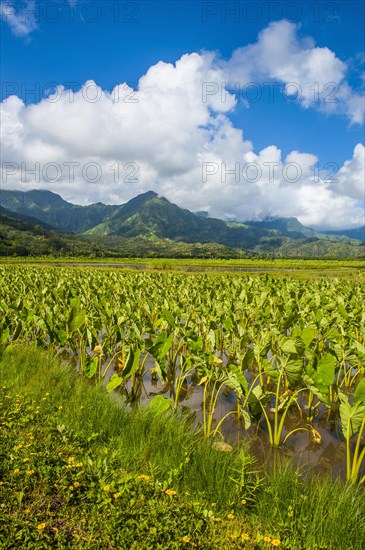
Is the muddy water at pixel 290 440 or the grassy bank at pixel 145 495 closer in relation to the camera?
the grassy bank at pixel 145 495

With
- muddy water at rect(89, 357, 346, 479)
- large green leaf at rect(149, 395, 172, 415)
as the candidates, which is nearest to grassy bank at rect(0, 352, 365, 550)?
large green leaf at rect(149, 395, 172, 415)

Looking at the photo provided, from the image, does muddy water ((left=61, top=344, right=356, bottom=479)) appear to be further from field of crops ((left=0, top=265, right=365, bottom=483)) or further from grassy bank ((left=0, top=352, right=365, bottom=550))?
grassy bank ((left=0, top=352, right=365, bottom=550))

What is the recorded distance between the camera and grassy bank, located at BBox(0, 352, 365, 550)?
10.9 feet

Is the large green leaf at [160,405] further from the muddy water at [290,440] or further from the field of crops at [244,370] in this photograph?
the muddy water at [290,440]

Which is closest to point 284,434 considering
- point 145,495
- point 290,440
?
point 290,440

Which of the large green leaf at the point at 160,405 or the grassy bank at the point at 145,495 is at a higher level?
the large green leaf at the point at 160,405

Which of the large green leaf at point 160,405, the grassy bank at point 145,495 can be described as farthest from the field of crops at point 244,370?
the grassy bank at point 145,495

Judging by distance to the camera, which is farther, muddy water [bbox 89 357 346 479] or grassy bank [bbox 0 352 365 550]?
muddy water [bbox 89 357 346 479]

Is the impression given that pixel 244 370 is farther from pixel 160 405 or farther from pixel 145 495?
pixel 145 495

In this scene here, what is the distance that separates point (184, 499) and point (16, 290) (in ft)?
55.2

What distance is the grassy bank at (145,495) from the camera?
131 inches

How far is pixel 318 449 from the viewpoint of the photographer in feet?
19.9

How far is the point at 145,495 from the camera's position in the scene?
3828 mm

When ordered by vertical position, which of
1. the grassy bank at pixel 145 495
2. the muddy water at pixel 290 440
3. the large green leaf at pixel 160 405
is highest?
the large green leaf at pixel 160 405
